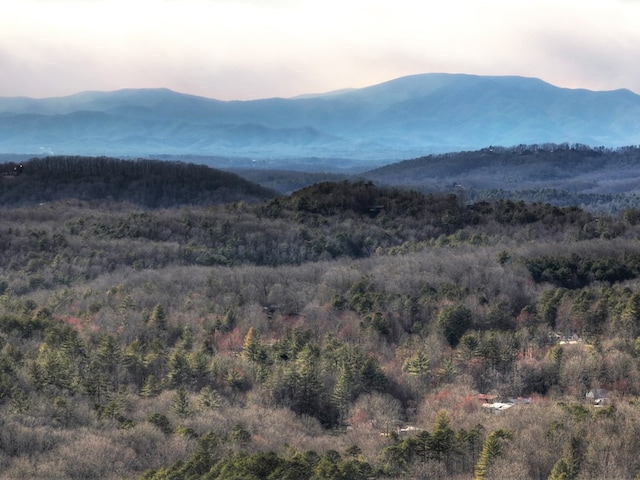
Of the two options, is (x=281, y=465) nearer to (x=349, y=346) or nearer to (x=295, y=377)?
(x=295, y=377)

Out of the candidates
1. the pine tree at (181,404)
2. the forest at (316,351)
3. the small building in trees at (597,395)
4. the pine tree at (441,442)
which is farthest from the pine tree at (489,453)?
the pine tree at (181,404)

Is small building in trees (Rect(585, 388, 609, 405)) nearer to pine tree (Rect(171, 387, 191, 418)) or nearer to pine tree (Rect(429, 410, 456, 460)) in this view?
pine tree (Rect(429, 410, 456, 460))

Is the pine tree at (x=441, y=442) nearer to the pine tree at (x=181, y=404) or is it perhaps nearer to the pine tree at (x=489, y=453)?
the pine tree at (x=489, y=453)

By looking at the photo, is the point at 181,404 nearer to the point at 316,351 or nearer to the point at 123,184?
the point at 316,351

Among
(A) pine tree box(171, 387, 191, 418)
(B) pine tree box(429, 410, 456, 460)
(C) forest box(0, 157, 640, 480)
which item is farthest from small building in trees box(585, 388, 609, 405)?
(A) pine tree box(171, 387, 191, 418)

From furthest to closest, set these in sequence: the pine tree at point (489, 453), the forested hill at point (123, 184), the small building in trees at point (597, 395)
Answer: the forested hill at point (123, 184), the small building in trees at point (597, 395), the pine tree at point (489, 453)

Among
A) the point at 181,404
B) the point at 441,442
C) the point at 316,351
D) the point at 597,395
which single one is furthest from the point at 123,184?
the point at 441,442
